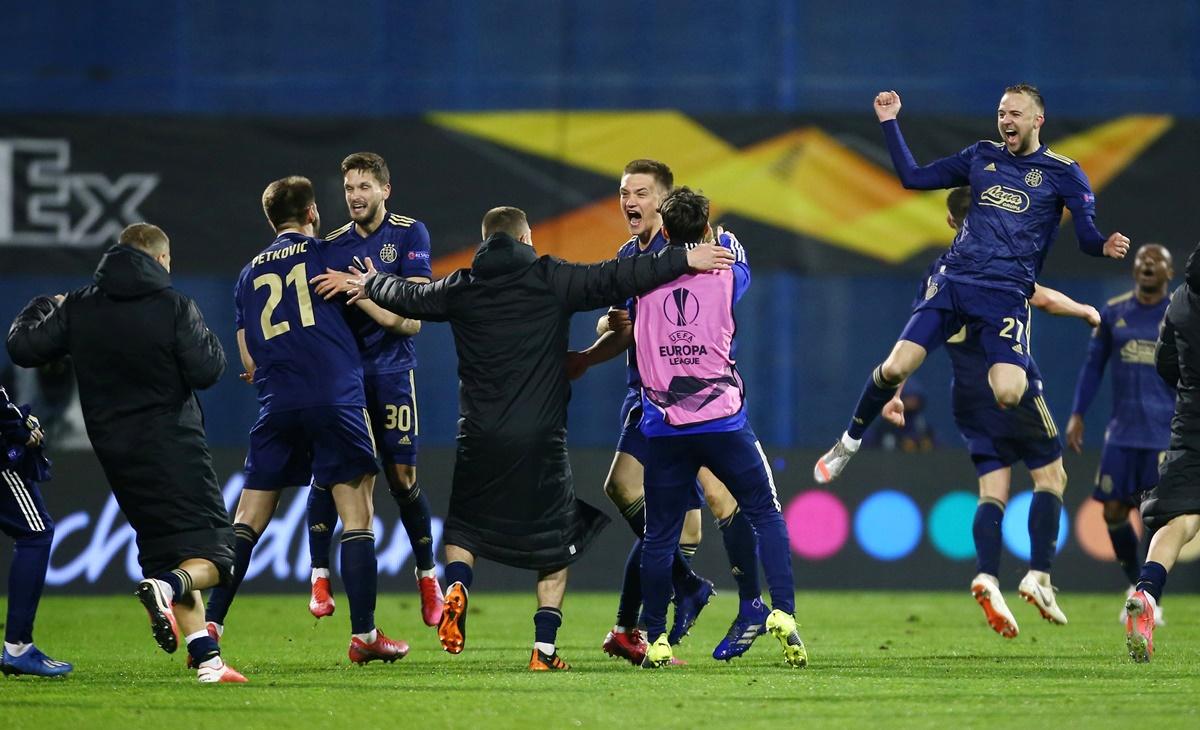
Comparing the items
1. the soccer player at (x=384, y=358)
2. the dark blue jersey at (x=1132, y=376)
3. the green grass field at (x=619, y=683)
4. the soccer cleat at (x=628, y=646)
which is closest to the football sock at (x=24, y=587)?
the green grass field at (x=619, y=683)

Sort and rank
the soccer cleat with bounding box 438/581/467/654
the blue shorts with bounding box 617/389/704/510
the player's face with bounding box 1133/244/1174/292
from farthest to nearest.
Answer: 1. the player's face with bounding box 1133/244/1174/292
2. the blue shorts with bounding box 617/389/704/510
3. the soccer cleat with bounding box 438/581/467/654

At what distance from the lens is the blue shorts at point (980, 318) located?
27.5 ft

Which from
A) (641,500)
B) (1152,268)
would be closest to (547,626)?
(641,500)

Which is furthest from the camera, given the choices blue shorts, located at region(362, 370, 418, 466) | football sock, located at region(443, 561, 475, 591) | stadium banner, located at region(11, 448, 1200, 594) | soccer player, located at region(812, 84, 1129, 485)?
stadium banner, located at region(11, 448, 1200, 594)

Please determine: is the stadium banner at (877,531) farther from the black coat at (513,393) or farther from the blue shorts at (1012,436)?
the black coat at (513,393)

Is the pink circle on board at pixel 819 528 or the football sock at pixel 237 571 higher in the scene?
the football sock at pixel 237 571

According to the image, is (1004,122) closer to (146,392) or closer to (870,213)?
(146,392)

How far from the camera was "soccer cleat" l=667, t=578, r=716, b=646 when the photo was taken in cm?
809

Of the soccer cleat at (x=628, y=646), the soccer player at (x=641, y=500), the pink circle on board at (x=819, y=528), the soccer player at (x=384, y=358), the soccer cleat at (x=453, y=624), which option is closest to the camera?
the soccer cleat at (x=453, y=624)

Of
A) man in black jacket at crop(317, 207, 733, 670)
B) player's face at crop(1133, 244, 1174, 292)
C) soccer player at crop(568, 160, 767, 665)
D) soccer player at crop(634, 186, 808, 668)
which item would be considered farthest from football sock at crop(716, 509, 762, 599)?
player's face at crop(1133, 244, 1174, 292)

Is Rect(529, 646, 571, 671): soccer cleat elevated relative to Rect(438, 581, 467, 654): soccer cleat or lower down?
lower down

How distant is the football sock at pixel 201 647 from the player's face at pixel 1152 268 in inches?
264

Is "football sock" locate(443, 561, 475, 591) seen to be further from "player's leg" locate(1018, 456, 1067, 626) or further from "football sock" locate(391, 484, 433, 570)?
"player's leg" locate(1018, 456, 1067, 626)

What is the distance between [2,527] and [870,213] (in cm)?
945
